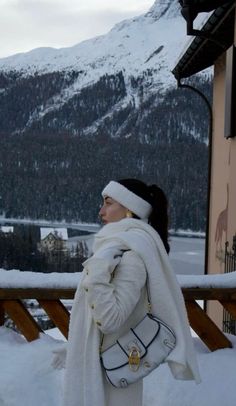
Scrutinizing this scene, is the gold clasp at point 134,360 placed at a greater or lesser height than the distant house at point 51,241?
greater

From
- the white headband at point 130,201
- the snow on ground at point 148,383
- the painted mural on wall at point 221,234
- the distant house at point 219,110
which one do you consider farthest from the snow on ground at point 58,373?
the painted mural on wall at point 221,234

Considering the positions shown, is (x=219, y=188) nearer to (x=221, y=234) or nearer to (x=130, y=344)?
(x=221, y=234)

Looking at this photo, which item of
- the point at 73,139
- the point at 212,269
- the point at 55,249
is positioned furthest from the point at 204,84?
the point at 212,269

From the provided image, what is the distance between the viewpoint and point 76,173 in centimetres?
13725

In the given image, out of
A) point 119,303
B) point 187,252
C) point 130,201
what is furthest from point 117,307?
point 187,252

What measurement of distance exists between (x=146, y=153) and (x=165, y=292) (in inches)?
5938

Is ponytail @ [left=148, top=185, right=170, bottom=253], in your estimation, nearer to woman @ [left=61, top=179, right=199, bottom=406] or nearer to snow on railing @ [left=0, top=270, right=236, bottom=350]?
woman @ [left=61, top=179, right=199, bottom=406]

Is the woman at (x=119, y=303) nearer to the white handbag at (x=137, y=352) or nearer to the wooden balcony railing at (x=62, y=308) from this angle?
the white handbag at (x=137, y=352)

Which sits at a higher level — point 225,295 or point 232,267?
point 225,295

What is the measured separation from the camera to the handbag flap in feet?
7.59

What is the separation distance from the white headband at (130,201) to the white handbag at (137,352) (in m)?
0.40

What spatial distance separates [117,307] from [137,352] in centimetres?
20

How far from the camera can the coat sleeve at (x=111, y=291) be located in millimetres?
2232

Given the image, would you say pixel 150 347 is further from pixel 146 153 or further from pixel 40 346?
pixel 146 153
